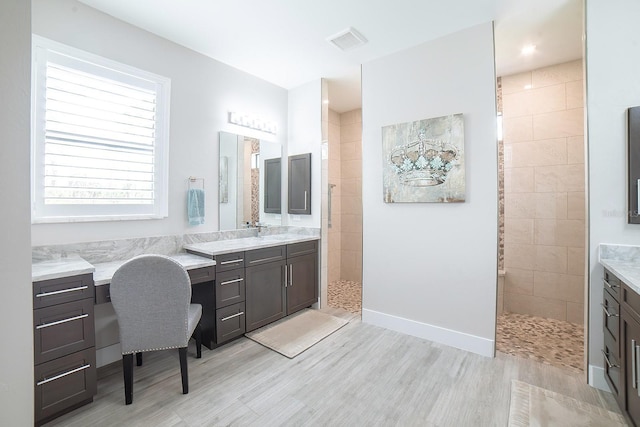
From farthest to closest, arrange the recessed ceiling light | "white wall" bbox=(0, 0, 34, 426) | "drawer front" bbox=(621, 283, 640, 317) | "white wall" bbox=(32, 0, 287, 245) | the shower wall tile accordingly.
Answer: the shower wall tile < the recessed ceiling light < "white wall" bbox=(32, 0, 287, 245) < "drawer front" bbox=(621, 283, 640, 317) < "white wall" bbox=(0, 0, 34, 426)

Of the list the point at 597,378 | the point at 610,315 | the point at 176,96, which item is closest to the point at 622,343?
the point at 610,315

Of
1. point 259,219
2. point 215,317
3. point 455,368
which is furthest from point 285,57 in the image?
point 455,368

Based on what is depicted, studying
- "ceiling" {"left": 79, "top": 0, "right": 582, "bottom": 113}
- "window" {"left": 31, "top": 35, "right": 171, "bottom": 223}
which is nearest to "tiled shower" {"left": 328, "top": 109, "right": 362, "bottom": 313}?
"ceiling" {"left": 79, "top": 0, "right": 582, "bottom": 113}

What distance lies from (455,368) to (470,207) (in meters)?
1.33

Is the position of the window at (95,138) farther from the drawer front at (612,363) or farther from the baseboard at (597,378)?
the baseboard at (597,378)

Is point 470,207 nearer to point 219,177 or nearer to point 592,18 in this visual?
point 592,18

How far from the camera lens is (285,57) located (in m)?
2.95

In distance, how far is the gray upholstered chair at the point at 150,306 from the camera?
1.72 meters

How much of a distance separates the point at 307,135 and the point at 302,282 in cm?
184

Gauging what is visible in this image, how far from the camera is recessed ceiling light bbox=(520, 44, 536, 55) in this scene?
2.65 m

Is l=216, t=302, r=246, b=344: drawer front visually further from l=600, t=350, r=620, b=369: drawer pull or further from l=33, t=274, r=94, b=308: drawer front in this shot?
l=600, t=350, r=620, b=369: drawer pull

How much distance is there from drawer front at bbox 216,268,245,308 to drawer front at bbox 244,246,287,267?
0.42 feet

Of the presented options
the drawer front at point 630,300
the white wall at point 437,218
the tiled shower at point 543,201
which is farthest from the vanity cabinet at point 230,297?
the drawer front at point 630,300

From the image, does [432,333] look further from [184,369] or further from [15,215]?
[15,215]
